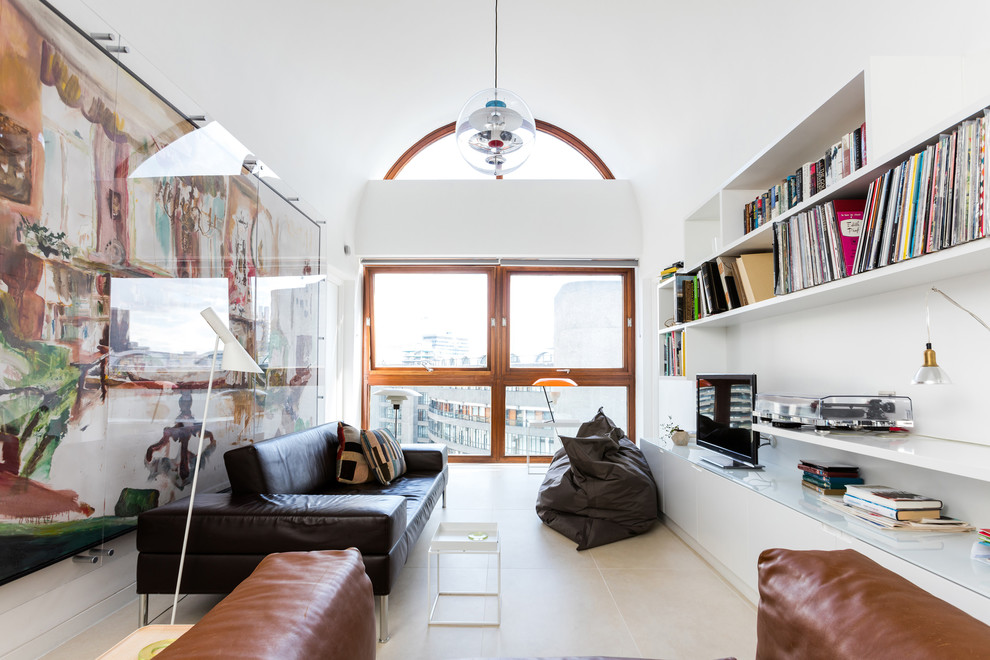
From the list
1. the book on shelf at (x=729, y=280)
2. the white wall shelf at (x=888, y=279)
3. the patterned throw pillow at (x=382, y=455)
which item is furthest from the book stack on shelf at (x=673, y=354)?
the patterned throw pillow at (x=382, y=455)

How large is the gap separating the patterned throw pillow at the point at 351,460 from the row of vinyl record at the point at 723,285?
249cm

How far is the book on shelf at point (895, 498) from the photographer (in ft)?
6.42

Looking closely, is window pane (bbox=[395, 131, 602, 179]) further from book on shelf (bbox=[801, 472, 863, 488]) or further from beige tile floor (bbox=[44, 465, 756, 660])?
book on shelf (bbox=[801, 472, 863, 488])

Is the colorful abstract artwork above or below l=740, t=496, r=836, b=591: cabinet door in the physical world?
above

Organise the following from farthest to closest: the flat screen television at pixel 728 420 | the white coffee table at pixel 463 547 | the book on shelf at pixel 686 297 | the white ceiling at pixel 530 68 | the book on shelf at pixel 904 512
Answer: the book on shelf at pixel 686 297
the flat screen television at pixel 728 420
the white ceiling at pixel 530 68
the white coffee table at pixel 463 547
the book on shelf at pixel 904 512

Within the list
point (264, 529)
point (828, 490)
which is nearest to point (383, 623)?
point (264, 529)

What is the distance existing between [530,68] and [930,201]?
410 cm

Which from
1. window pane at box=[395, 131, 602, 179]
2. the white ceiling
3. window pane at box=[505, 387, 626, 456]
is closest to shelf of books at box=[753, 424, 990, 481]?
the white ceiling

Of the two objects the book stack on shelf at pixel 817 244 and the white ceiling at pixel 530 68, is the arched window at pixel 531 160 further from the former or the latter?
the book stack on shelf at pixel 817 244

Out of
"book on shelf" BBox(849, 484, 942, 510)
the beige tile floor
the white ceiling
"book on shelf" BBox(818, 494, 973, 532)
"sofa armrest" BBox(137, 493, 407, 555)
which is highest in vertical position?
the white ceiling

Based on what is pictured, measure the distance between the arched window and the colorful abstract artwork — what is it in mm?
3275

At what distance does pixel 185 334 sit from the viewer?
2754mm

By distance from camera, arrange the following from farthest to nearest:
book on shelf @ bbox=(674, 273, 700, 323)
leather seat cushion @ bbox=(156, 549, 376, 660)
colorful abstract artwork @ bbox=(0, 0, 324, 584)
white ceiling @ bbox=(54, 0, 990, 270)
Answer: book on shelf @ bbox=(674, 273, 700, 323), white ceiling @ bbox=(54, 0, 990, 270), colorful abstract artwork @ bbox=(0, 0, 324, 584), leather seat cushion @ bbox=(156, 549, 376, 660)

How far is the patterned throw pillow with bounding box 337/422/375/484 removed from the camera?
12.0 feet
